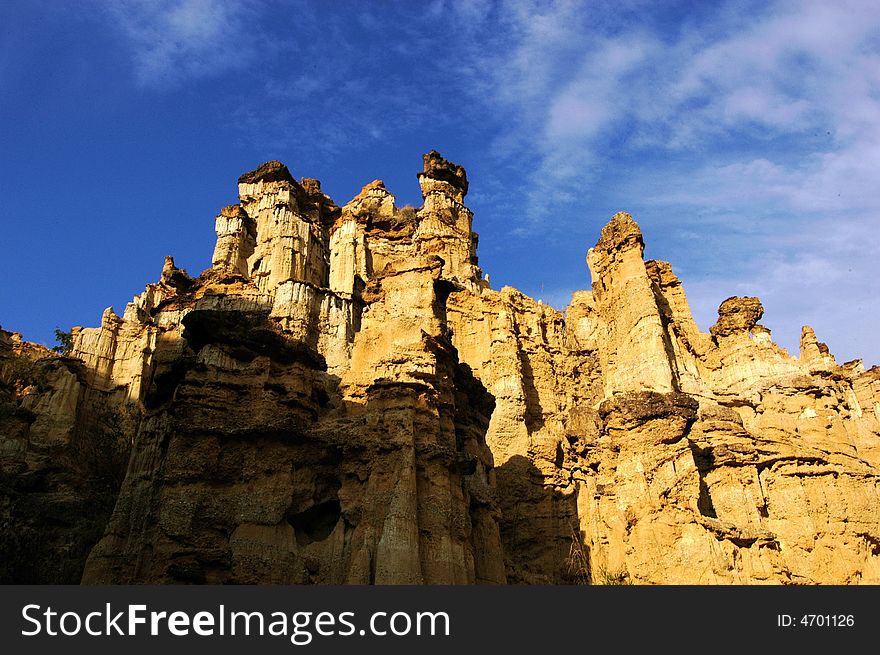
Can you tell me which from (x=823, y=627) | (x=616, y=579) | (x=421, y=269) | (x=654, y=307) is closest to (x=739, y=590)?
(x=823, y=627)

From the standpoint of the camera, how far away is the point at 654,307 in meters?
37.7

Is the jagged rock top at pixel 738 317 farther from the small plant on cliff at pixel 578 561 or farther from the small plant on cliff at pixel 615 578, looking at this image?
the small plant on cliff at pixel 615 578

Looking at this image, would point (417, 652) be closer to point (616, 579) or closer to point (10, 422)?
point (616, 579)

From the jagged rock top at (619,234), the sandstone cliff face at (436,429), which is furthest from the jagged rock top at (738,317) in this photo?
the jagged rock top at (619,234)

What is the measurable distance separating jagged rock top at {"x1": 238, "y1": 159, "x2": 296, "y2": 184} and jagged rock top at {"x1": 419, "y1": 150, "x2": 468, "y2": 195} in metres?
9.99

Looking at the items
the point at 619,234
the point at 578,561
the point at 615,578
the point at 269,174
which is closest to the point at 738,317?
the point at 619,234

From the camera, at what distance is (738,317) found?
4009 cm

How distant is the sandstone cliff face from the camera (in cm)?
1766

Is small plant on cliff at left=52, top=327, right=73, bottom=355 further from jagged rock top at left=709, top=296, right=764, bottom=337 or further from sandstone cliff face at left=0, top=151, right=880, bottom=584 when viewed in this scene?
jagged rock top at left=709, top=296, right=764, bottom=337

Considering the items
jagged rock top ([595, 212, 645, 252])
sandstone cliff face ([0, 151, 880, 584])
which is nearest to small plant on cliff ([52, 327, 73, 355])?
sandstone cliff face ([0, 151, 880, 584])

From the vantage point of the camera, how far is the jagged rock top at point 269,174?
188 ft

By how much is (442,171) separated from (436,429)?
4213 centimetres

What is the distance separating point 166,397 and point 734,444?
20.9 metres

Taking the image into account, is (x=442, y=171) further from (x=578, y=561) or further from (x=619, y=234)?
(x=578, y=561)
